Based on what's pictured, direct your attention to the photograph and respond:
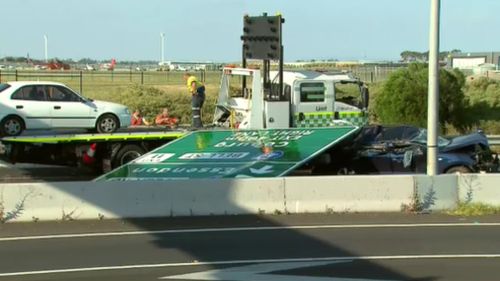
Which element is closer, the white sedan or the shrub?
the white sedan

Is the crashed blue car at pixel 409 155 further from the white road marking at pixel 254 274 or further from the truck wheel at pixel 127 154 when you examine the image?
the white road marking at pixel 254 274

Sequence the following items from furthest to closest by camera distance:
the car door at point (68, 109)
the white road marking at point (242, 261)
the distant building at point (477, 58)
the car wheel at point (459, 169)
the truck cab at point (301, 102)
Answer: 1. the distant building at point (477, 58)
2. the car door at point (68, 109)
3. the truck cab at point (301, 102)
4. the car wheel at point (459, 169)
5. the white road marking at point (242, 261)

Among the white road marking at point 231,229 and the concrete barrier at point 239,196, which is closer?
the white road marking at point 231,229

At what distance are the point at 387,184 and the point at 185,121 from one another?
836 inches

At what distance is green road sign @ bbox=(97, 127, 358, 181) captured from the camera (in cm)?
1372

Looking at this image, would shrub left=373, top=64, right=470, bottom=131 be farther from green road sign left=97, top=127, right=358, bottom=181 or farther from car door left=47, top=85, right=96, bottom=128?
green road sign left=97, top=127, right=358, bottom=181

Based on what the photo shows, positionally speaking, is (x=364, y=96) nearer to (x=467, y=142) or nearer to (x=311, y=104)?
(x=311, y=104)

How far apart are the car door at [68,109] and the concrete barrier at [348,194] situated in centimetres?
835

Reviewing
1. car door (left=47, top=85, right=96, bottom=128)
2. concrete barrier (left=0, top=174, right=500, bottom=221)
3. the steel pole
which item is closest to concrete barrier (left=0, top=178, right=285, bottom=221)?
concrete barrier (left=0, top=174, right=500, bottom=221)

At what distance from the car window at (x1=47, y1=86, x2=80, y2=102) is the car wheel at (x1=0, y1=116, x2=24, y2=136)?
101cm

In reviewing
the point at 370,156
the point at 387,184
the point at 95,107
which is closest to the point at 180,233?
the point at 387,184

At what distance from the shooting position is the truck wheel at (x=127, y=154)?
15562mm

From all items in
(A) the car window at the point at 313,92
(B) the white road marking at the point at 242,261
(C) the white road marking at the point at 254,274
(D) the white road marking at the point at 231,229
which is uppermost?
(A) the car window at the point at 313,92

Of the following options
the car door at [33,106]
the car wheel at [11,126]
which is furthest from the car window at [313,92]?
the car wheel at [11,126]
